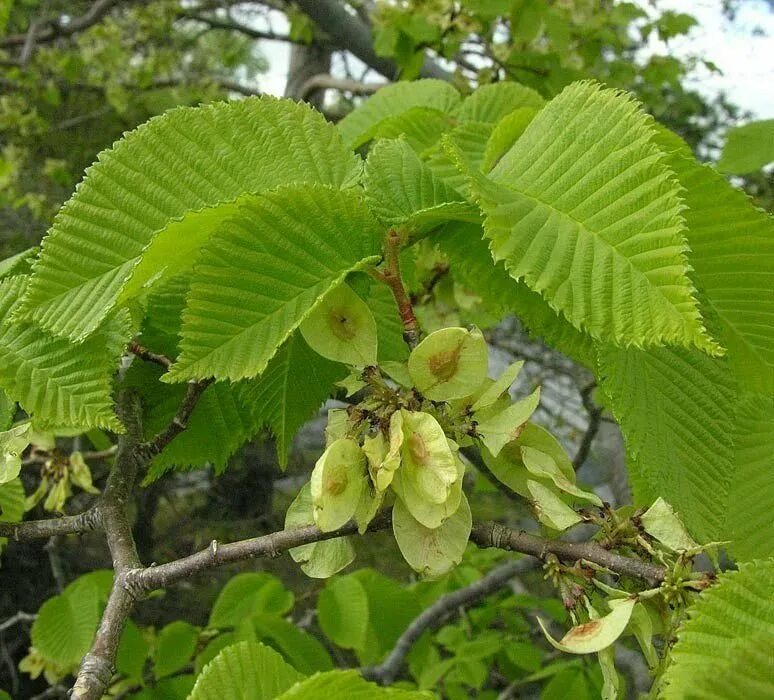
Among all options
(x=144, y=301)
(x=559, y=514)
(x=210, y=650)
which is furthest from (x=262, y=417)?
(x=210, y=650)

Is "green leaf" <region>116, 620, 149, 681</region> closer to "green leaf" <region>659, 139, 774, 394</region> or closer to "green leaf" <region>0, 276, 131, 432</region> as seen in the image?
"green leaf" <region>0, 276, 131, 432</region>

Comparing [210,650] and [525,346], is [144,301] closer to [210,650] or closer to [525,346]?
[210,650]

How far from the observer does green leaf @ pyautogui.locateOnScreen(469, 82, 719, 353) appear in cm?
40

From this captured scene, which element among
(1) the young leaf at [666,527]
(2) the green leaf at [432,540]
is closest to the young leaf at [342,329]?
(2) the green leaf at [432,540]

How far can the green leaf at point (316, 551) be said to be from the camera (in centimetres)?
50

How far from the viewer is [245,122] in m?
0.54

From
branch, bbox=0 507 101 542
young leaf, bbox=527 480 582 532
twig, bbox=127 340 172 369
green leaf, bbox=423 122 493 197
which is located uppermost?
green leaf, bbox=423 122 493 197

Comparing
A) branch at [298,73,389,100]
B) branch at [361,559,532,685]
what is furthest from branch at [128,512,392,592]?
branch at [298,73,389,100]

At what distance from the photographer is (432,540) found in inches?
18.4

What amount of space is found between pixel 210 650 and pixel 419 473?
98 cm

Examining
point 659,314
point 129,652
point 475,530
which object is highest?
point 659,314

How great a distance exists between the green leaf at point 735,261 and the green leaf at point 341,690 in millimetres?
330

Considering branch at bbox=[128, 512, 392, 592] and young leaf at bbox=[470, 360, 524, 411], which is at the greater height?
young leaf at bbox=[470, 360, 524, 411]

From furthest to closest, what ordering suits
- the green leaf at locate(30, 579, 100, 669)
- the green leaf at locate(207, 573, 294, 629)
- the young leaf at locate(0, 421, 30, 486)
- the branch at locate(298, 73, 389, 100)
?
the branch at locate(298, 73, 389, 100), the green leaf at locate(207, 573, 294, 629), the green leaf at locate(30, 579, 100, 669), the young leaf at locate(0, 421, 30, 486)
